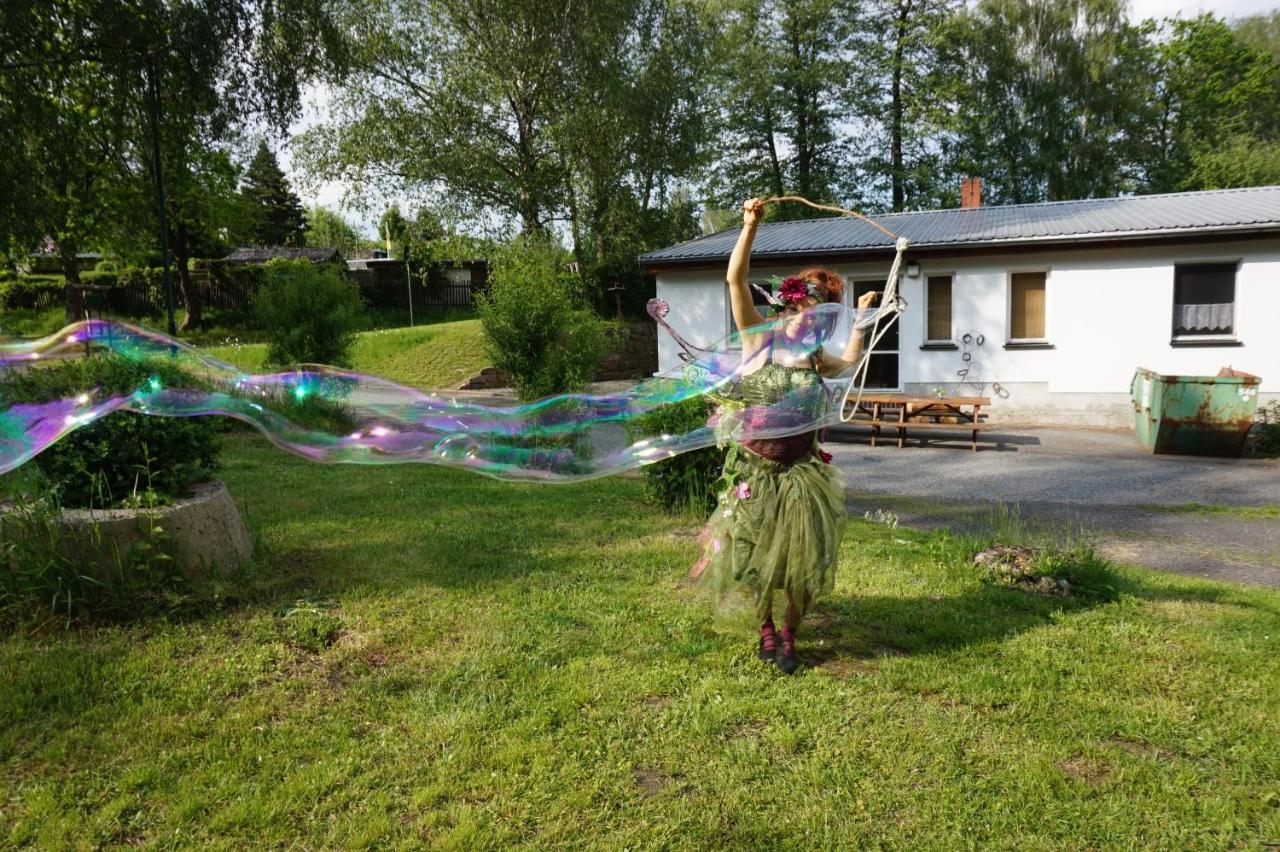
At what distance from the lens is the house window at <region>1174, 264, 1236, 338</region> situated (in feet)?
46.8

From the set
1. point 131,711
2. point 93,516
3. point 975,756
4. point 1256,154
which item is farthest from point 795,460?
point 1256,154

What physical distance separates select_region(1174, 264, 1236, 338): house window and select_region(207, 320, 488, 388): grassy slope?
15852mm

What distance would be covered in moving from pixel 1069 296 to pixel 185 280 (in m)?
29.0

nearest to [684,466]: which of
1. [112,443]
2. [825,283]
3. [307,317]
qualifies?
[825,283]

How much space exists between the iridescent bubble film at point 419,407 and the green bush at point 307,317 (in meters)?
8.65

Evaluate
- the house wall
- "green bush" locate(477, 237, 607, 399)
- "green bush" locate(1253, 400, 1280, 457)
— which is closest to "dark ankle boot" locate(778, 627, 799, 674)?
"green bush" locate(477, 237, 607, 399)

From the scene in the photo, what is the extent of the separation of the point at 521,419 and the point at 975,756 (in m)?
3.15

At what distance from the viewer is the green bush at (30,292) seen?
102 ft

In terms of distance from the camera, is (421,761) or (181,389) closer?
(421,761)

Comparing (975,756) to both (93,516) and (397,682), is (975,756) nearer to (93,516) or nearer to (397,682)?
(397,682)

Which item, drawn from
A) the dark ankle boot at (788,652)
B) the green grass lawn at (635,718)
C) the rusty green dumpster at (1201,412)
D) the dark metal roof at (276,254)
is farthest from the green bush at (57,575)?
the dark metal roof at (276,254)

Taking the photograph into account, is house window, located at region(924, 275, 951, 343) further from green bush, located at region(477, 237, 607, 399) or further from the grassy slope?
the grassy slope

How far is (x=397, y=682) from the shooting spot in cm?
402

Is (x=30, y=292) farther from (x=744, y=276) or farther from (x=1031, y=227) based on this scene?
(x=744, y=276)
